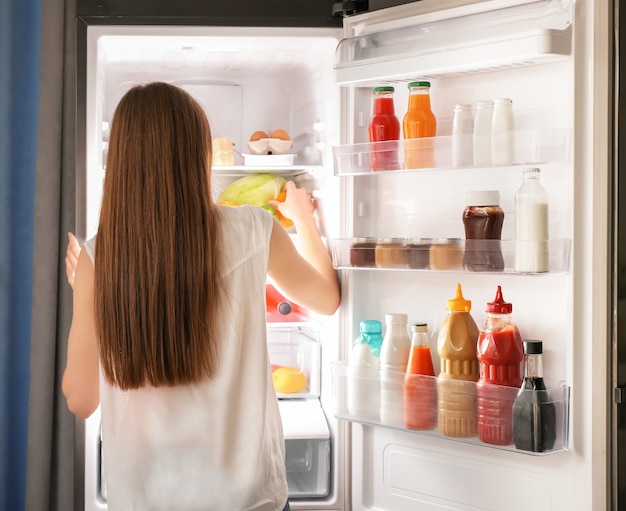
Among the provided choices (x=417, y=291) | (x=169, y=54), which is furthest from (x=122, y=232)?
(x=169, y=54)

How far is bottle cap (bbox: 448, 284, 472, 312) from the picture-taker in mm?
1667

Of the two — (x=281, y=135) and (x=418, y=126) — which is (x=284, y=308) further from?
(x=418, y=126)

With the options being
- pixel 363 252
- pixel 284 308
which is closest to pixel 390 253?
pixel 363 252

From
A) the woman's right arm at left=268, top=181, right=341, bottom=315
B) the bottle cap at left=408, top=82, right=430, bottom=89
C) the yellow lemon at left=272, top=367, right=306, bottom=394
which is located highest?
the bottle cap at left=408, top=82, right=430, bottom=89

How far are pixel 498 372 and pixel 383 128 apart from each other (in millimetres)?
628

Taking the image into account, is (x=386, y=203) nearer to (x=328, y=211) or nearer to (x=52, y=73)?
(x=328, y=211)

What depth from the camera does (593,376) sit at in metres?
1.50

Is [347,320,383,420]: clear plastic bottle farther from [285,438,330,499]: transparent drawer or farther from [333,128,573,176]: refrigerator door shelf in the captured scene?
[333,128,573,176]: refrigerator door shelf

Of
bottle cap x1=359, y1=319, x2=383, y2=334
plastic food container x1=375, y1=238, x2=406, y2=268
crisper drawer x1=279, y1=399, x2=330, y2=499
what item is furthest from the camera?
crisper drawer x1=279, y1=399, x2=330, y2=499

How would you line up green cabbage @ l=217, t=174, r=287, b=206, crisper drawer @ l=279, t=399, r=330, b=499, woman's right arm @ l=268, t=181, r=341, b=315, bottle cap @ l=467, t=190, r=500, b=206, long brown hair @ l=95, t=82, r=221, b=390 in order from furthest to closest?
green cabbage @ l=217, t=174, r=287, b=206 → crisper drawer @ l=279, t=399, r=330, b=499 → bottle cap @ l=467, t=190, r=500, b=206 → woman's right arm @ l=268, t=181, r=341, b=315 → long brown hair @ l=95, t=82, r=221, b=390

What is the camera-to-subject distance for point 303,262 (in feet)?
5.31

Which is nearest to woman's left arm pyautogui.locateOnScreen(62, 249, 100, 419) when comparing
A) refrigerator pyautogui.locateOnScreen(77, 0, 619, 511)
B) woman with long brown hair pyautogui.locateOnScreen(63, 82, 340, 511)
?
woman with long brown hair pyautogui.locateOnScreen(63, 82, 340, 511)

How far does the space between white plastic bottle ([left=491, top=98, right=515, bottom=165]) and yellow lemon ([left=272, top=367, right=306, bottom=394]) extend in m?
0.92

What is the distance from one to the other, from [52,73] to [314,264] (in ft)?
3.66
